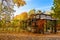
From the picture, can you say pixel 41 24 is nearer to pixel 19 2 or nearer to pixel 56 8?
pixel 56 8

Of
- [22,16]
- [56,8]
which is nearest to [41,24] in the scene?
[56,8]

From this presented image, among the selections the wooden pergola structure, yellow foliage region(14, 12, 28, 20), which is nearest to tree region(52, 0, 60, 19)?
the wooden pergola structure

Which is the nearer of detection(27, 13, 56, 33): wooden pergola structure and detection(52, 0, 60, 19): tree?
detection(52, 0, 60, 19): tree

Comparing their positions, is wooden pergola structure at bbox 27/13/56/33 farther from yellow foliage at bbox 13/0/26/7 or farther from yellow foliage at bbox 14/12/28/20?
yellow foliage at bbox 13/0/26/7

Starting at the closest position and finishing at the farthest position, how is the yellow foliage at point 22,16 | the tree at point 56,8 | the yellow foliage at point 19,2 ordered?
the yellow foliage at point 22,16
the yellow foliage at point 19,2
the tree at point 56,8

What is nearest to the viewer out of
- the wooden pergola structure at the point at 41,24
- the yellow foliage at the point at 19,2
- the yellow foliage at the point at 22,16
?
the yellow foliage at the point at 22,16

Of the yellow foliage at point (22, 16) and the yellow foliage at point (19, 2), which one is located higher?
the yellow foliage at point (19, 2)

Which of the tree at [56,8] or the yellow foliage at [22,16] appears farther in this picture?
the tree at [56,8]

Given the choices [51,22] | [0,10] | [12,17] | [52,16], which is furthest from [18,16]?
[51,22]

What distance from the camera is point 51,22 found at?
6.98m

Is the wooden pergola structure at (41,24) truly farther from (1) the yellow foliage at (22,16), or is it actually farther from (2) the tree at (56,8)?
(1) the yellow foliage at (22,16)

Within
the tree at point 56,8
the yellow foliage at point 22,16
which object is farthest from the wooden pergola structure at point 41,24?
the yellow foliage at point 22,16

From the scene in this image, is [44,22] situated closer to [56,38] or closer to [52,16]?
[52,16]

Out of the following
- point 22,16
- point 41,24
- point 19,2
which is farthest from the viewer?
point 41,24
